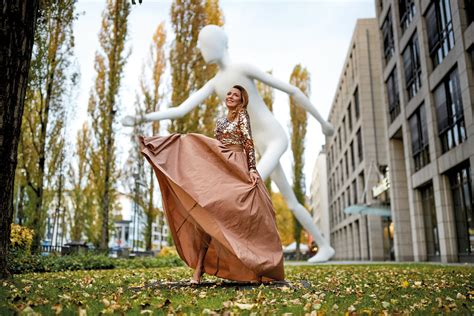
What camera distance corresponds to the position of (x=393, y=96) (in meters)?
22.9

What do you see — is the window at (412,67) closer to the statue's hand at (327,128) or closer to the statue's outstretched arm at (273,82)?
the statue's hand at (327,128)

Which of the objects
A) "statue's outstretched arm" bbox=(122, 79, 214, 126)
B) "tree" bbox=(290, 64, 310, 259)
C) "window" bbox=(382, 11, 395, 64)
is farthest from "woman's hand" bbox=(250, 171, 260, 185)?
"tree" bbox=(290, 64, 310, 259)

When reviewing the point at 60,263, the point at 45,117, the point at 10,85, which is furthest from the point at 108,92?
the point at 10,85

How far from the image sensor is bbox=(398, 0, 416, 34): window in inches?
771

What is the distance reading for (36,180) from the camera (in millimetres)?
14500

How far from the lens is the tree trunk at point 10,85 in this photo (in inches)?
193

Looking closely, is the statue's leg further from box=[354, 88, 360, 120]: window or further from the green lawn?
box=[354, 88, 360, 120]: window

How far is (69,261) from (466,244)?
13.2m

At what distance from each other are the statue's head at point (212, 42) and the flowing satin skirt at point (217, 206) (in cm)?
324

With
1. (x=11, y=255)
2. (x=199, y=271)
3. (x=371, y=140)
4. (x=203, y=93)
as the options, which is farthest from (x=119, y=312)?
(x=371, y=140)

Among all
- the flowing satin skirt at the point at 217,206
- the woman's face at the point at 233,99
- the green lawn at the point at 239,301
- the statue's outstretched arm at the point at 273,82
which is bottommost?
the green lawn at the point at 239,301

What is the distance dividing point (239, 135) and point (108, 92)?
13.8 meters

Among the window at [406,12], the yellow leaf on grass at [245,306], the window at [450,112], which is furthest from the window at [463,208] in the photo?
the yellow leaf on grass at [245,306]

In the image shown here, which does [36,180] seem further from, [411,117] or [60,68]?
[411,117]
